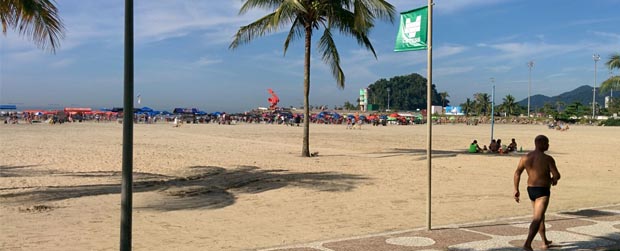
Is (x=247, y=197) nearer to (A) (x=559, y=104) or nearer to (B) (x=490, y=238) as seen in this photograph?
(B) (x=490, y=238)

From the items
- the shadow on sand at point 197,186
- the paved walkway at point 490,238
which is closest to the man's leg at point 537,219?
the paved walkway at point 490,238

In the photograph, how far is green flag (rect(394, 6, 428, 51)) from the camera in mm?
5691

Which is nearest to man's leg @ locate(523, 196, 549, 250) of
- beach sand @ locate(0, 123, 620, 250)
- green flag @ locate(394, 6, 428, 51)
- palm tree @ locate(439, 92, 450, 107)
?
beach sand @ locate(0, 123, 620, 250)

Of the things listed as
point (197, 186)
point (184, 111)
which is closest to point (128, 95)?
point (197, 186)

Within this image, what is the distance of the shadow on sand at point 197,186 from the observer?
8.61m

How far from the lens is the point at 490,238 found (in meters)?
5.40

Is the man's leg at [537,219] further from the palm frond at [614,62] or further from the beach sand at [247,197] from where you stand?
the palm frond at [614,62]

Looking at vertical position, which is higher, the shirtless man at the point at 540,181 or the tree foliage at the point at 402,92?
the tree foliage at the point at 402,92

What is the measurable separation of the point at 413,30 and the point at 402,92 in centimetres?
16609

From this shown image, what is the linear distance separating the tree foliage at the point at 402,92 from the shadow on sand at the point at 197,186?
154872 mm

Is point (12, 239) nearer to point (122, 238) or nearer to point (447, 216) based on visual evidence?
point (122, 238)

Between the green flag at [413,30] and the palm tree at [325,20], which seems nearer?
the green flag at [413,30]

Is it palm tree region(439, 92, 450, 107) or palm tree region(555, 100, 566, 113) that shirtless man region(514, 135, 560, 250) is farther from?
palm tree region(439, 92, 450, 107)

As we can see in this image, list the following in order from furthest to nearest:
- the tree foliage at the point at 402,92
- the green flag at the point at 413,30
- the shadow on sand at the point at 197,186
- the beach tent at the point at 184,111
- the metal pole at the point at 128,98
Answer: the tree foliage at the point at 402,92 → the beach tent at the point at 184,111 → the shadow on sand at the point at 197,186 → the green flag at the point at 413,30 → the metal pole at the point at 128,98
